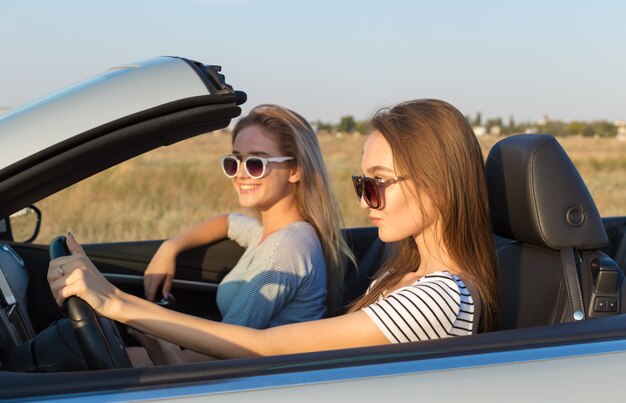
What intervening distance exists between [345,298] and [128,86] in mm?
1768

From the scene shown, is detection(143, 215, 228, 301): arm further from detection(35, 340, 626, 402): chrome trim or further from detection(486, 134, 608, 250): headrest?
detection(35, 340, 626, 402): chrome trim

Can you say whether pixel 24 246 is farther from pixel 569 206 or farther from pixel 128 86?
pixel 569 206

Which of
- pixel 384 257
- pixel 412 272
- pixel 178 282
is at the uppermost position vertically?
pixel 412 272

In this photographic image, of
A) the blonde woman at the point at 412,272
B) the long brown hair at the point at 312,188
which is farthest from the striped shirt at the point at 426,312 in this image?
the long brown hair at the point at 312,188

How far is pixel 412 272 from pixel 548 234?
1.25ft

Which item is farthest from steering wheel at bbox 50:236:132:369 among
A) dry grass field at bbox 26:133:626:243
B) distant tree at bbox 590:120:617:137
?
distant tree at bbox 590:120:617:137

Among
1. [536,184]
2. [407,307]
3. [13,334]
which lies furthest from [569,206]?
[13,334]

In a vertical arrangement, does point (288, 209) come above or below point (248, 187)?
below

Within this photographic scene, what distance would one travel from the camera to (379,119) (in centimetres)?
229

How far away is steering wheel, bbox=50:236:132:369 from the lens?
5.92 ft

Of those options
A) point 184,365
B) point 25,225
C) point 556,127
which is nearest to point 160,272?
point 25,225

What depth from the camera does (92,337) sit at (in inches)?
71.8

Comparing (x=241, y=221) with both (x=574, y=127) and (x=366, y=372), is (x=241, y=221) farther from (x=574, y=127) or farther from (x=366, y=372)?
(x=574, y=127)

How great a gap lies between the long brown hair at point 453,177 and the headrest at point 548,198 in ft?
0.68
